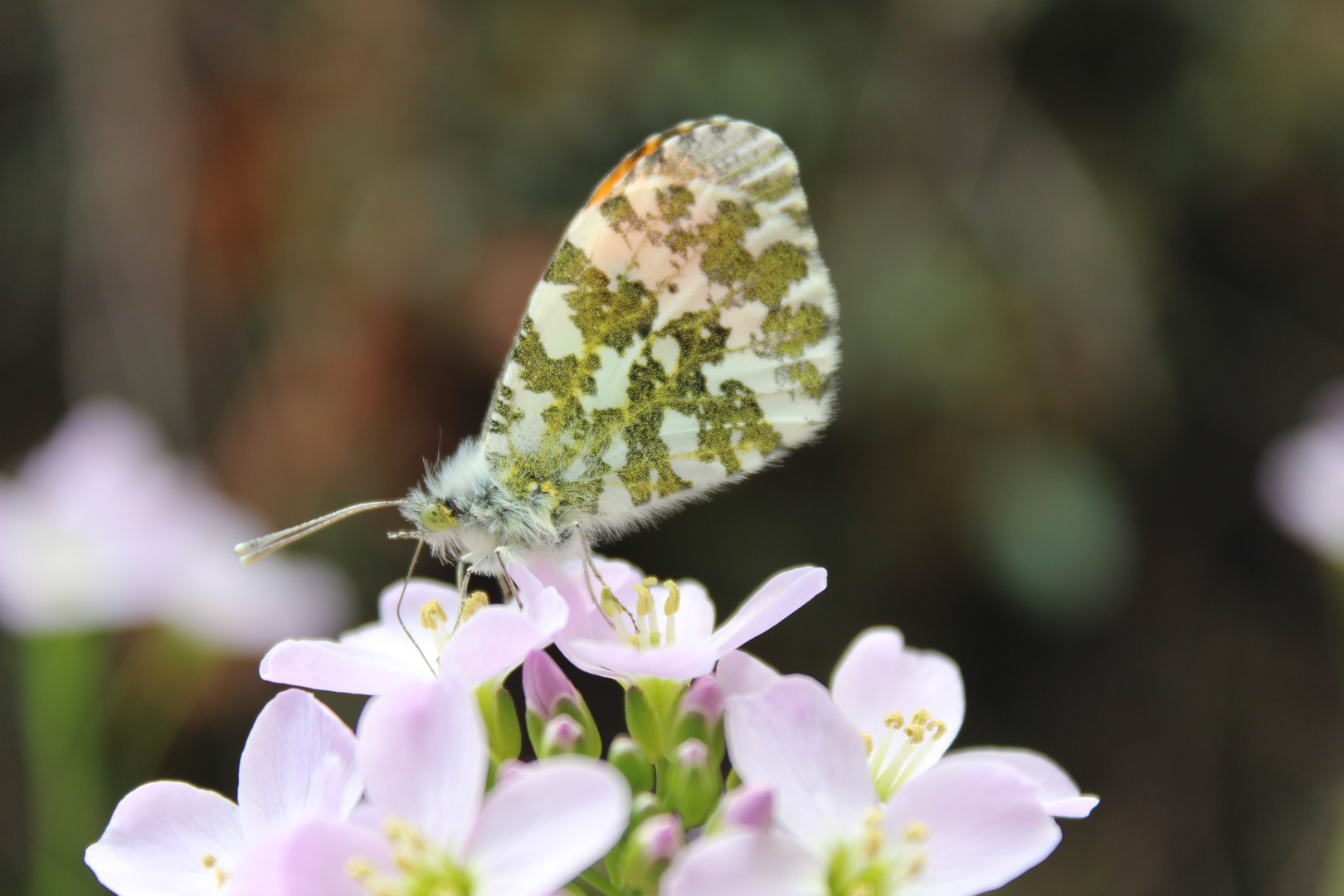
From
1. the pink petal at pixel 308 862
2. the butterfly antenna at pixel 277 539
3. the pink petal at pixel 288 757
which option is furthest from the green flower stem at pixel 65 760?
the pink petal at pixel 308 862

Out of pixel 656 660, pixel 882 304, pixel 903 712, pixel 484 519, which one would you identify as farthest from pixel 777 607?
pixel 882 304

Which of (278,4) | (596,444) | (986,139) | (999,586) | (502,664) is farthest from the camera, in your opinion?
(278,4)

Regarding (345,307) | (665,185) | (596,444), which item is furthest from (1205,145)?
(345,307)

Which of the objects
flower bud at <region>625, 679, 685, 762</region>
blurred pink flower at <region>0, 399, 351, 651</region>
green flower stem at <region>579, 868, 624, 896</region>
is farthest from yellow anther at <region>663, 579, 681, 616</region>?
blurred pink flower at <region>0, 399, 351, 651</region>

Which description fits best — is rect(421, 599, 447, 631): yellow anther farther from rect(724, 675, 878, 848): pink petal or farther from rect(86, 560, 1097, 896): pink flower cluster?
rect(724, 675, 878, 848): pink petal

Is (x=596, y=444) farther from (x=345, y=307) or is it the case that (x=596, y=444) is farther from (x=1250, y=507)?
(x=1250, y=507)

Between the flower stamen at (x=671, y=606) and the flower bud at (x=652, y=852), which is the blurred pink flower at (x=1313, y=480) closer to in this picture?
the flower stamen at (x=671, y=606)
